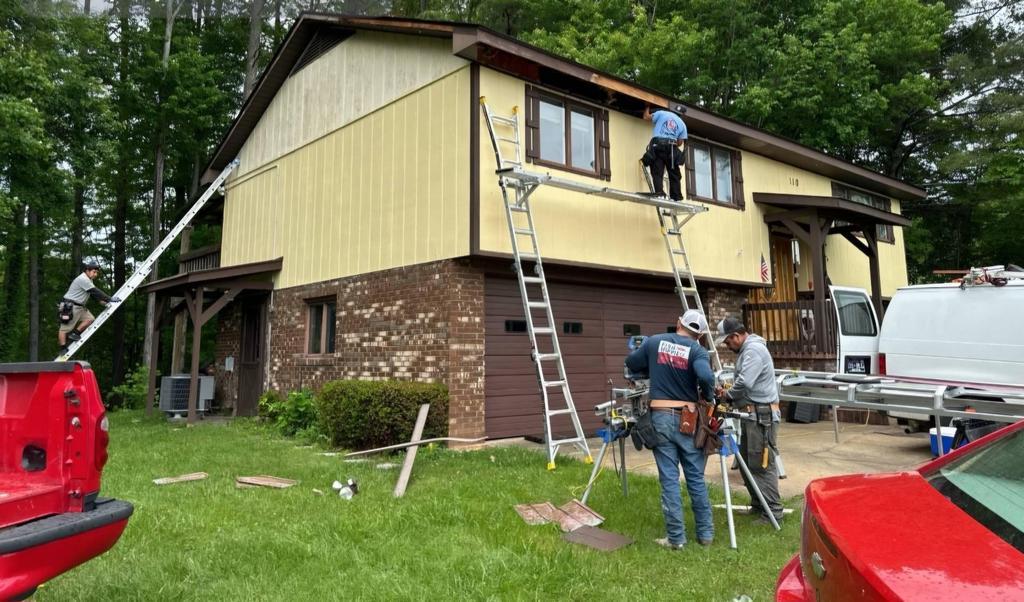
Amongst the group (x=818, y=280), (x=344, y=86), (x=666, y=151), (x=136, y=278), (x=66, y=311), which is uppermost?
(x=344, y=86)

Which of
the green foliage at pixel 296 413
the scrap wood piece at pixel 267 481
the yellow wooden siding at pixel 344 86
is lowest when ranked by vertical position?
the scrap wood piece at pixel 267 481

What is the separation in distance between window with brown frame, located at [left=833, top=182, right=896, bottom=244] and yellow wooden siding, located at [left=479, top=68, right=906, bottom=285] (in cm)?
225

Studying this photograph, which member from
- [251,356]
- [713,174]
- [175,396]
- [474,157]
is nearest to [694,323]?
[474,157]

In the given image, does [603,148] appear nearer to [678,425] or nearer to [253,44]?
[678,425]

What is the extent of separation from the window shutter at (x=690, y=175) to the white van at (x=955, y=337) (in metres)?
4.35

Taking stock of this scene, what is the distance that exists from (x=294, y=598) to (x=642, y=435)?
2.84m

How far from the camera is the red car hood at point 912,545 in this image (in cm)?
170

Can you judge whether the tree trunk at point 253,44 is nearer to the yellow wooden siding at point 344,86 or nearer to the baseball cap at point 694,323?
the yellow wooden siding at point 344,86

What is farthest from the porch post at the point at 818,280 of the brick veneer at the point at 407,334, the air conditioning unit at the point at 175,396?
the air conditioning unit at the point at 175,396

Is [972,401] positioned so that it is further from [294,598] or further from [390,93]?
[390,93]

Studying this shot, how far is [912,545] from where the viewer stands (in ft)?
6.37

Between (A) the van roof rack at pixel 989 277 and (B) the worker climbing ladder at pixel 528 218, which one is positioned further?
(B) the worker climbing ladder at pixel 528 218

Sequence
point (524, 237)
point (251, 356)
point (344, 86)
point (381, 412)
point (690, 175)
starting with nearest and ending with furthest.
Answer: point (381, 412) → point (524, 237) → point (690, 175) → point (344, 86) → point (251, 356)

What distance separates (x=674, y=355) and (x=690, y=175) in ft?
28.4
